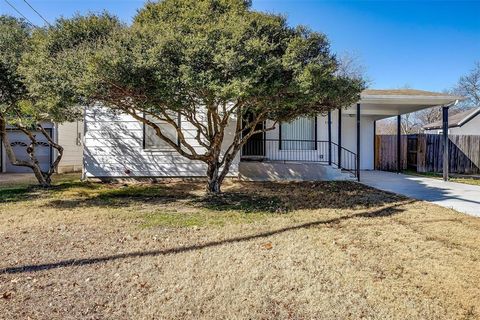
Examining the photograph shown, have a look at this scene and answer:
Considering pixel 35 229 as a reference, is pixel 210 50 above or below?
above

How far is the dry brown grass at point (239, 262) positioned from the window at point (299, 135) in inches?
220

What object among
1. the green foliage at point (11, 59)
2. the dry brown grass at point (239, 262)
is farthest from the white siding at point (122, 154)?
the dry brown grass at point (239, 262)

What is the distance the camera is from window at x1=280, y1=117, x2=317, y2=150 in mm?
12547

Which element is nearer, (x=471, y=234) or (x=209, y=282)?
(x=209, y=282)

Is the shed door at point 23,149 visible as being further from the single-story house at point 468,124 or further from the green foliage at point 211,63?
the single-story house at point 468,124

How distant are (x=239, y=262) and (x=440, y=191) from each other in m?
7.60

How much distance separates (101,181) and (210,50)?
7.51 meters

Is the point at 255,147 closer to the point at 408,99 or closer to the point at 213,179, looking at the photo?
the point at 213,179

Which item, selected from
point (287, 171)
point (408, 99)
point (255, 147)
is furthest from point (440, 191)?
point (255, 147)

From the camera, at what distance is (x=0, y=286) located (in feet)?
10.6

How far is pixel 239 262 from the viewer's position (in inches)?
150

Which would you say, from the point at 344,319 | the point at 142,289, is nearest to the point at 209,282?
the point at 142,289

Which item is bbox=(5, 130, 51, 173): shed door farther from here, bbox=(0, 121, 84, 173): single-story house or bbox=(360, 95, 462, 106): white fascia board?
bbox=(360, 95, 462, 106): white fascia board

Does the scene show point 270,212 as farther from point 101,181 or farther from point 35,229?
→ point 101,181
